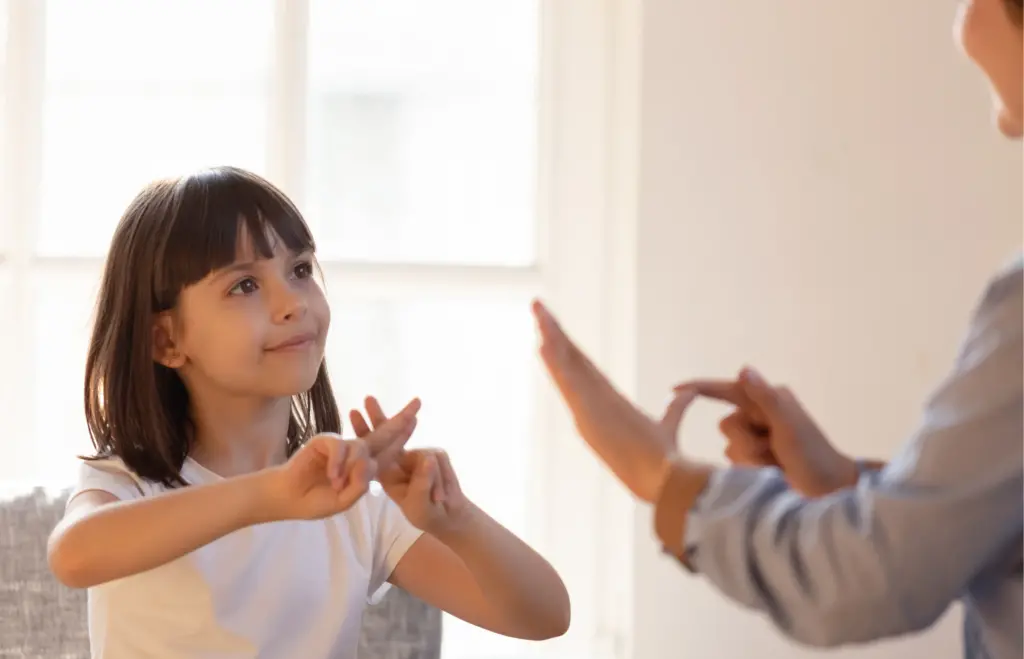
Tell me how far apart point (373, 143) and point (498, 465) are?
0.52 meters

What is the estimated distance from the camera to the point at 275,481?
0.93 meters

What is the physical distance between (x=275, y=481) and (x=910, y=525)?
51cm

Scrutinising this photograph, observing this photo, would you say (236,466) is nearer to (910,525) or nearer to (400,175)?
(400,175)

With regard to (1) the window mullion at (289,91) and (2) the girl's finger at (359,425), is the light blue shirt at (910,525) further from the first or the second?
(1) the window mullion at (289,91)

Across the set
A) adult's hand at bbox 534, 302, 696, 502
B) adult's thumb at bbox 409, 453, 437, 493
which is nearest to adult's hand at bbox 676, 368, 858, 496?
adult's hand at bbox 534, 302, 696, 502

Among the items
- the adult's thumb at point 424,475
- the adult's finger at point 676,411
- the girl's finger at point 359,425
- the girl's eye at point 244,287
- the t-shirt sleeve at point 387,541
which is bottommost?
the t-shirt sleeve at point 387,541

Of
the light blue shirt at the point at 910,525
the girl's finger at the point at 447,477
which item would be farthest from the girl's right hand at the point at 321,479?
the light blue shirt at the point at 910,525

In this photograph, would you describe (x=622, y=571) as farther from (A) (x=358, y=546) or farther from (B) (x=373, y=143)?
(B) (x=373, y=143)

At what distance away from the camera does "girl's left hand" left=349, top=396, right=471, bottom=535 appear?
3.37 ft

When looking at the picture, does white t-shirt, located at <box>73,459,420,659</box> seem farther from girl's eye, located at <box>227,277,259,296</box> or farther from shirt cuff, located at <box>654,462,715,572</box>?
shirt cuff, located at <box>654,462,715,572</box>

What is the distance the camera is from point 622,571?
159cm

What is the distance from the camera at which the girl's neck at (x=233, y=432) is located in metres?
1.19

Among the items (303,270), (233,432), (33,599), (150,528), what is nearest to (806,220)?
(303,270)

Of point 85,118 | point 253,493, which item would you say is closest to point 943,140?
point 253,493
